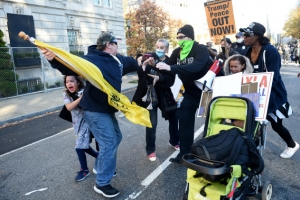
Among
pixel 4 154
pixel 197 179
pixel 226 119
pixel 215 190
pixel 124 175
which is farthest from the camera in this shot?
pixel 4 154

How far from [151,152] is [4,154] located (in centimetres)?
303

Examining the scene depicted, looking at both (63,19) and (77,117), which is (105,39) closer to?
(77,117)

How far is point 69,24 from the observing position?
18.2 m

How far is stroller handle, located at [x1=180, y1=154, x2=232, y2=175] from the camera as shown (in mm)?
2193

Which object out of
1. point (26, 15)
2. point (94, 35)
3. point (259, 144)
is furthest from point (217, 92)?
point (94, 35)

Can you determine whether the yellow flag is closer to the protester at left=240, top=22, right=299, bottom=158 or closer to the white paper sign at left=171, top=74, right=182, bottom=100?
the white paper sign at left=171, top=74, right=182, bottom=100

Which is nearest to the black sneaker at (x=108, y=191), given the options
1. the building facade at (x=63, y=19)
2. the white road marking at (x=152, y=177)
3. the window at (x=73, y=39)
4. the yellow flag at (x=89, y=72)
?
the white road marking at (x=152, y=177)

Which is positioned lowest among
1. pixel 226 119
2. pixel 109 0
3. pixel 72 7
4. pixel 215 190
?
pixel 215 190

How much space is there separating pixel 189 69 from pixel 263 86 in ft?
2.84

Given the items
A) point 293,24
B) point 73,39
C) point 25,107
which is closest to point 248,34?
point 25,107

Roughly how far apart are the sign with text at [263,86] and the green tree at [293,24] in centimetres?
4150

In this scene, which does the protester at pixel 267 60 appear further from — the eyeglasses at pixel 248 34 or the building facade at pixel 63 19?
the building facade at pixel 63 19

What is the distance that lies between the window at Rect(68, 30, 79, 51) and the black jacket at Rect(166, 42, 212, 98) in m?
15.8

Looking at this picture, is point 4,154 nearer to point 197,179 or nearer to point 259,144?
point 197,179
